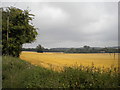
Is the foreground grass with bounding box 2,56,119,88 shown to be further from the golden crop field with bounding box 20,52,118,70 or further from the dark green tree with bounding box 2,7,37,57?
the dark green tree with bounding box 2,7,37,57

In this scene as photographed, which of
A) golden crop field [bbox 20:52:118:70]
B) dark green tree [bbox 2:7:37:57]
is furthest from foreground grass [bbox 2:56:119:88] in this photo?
dark green tree [bbox 2:7:37:57]

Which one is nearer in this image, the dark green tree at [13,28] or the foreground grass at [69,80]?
the foreground grass at [69,80]

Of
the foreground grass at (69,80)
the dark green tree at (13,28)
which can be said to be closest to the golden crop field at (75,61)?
the foreground grass at (69,80)

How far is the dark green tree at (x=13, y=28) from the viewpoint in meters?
11.2

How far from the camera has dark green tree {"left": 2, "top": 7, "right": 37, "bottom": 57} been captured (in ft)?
36.8

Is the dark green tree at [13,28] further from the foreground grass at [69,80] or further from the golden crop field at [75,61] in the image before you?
the foreground grass at [69,80]

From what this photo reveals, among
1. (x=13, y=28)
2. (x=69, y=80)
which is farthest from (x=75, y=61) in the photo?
(x=69, y=80)

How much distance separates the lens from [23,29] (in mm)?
12008

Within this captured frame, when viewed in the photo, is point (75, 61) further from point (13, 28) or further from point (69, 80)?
point (69, 80)

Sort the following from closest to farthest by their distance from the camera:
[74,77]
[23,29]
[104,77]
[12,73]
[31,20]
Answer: [104,77]
[74,77]
[12,73]
[23,29]
[31,20]

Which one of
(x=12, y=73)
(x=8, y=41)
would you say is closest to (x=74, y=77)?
(x=12, y=73)

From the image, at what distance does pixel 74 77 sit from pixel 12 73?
219 cm

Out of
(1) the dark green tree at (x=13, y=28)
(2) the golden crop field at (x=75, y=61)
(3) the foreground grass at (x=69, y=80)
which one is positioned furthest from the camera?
(1) the dark green tree at (x=13, y=28)

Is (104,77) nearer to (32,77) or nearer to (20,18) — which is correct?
(32,77)
